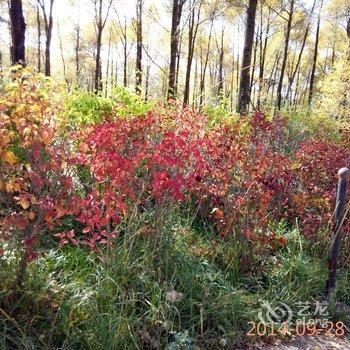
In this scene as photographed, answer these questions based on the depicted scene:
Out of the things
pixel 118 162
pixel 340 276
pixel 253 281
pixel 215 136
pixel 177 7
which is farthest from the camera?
pixel 177 7

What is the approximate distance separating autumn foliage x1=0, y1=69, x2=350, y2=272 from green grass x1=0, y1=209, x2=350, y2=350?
0.21 m

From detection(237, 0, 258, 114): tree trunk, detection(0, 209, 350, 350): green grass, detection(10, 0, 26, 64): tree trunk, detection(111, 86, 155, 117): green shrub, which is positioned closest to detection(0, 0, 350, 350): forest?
detection(0, 209, 350, 350): green grass

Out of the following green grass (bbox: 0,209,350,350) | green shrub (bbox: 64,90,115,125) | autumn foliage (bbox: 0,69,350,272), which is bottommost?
green grass (bbox: 0,209,350,350)

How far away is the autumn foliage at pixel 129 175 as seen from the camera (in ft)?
7.84

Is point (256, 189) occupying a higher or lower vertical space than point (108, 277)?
higher

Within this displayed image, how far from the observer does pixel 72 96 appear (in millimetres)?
5547

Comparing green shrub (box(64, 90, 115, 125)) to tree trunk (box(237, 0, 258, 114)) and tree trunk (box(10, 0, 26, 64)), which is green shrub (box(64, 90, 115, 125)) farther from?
tree trunk (box(237, 0, 258, 114))

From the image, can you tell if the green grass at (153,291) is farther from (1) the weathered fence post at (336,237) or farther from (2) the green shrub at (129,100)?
(2) the green shrub at (129,100)

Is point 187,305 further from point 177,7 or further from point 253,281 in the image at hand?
point 177,7

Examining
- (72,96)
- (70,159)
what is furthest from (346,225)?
(72,96)

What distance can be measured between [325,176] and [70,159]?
303 centimetres

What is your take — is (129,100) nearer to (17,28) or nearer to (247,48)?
(17,28)

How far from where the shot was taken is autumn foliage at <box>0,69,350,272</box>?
239cm

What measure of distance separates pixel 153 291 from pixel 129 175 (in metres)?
0.83
